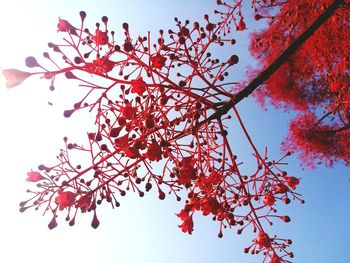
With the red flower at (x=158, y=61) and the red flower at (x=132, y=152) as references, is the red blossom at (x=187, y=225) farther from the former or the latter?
the red flower at (x=158, y=61)

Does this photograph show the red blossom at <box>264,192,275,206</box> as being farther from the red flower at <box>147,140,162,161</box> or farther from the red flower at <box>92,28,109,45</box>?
the red flower at <box>92,28,109,45</box>

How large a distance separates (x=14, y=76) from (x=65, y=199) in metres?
0.82

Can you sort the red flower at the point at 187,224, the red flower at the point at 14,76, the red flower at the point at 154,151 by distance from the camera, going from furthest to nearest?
the red flower at the point at 187,224 < the red flower at the point at 154,151 < the red flower at the point at 14,76

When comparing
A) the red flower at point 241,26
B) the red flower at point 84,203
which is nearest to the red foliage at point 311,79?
the red flower at point 241,26

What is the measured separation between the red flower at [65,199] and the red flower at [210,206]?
83cm

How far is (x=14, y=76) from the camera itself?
150 cm

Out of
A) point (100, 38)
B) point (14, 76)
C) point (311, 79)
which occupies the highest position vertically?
point (311, 79)

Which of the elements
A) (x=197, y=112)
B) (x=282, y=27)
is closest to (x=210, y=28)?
(x=197, y=112)

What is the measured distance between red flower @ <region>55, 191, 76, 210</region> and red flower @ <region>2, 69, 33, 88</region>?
786 millimetres

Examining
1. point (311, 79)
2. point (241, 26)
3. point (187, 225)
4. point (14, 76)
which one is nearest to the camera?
point (14, 76)

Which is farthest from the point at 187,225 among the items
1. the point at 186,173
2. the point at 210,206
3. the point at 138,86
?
the point at 138,86

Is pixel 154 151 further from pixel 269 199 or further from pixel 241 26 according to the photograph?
pixel 241 26

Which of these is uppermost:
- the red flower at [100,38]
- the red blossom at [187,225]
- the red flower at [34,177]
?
the red flower at [100,38]

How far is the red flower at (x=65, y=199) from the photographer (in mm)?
2012
